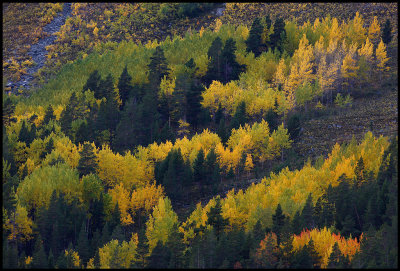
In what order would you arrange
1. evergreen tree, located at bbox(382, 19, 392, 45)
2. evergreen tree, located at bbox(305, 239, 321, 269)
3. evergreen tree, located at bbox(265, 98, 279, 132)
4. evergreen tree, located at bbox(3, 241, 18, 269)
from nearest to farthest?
evergreen tree, located at bbox(305, 239, 321, 269) → evergreen tree, located at bbox(3, 241, 18, 269) → evergreen tree, located at bbox(265, 98, 279, 132) → evergreen tree, located at bbox(382, 19, 392, 45)

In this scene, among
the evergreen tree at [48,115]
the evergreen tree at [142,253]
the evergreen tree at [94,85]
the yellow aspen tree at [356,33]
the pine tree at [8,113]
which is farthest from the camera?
the yellow aspen tree at [356,33]

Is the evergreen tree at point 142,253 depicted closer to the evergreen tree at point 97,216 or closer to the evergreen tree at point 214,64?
the evergreen tree at point 97,216

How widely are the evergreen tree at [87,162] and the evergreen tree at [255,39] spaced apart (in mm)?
48940

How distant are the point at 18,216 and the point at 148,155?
21.8 metres

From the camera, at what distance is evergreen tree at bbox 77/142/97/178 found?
87.8m

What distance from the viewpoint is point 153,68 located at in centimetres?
11650

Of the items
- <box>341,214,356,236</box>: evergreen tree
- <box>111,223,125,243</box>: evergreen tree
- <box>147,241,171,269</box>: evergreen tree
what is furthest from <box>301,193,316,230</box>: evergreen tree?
<box>111,223,125,243</box>: evergreen tree

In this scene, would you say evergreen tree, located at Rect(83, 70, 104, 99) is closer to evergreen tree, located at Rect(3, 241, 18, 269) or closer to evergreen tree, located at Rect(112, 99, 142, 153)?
evergreen tree, located at Rect(112, 99, 142, 153)

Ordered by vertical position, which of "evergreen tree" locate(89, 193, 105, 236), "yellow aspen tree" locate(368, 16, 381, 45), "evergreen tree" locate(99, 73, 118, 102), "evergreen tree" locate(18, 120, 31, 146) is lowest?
"evergreen tree" locate(89, 193, 105, 236)

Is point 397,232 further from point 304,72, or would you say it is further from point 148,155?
point 304,72

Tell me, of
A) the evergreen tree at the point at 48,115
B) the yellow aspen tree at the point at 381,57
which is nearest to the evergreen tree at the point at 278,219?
the evergreen tree at the point at 48,115

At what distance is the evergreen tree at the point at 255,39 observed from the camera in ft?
409

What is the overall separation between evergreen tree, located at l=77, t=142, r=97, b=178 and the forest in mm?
232

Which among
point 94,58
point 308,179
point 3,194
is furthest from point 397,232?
point 94,58
